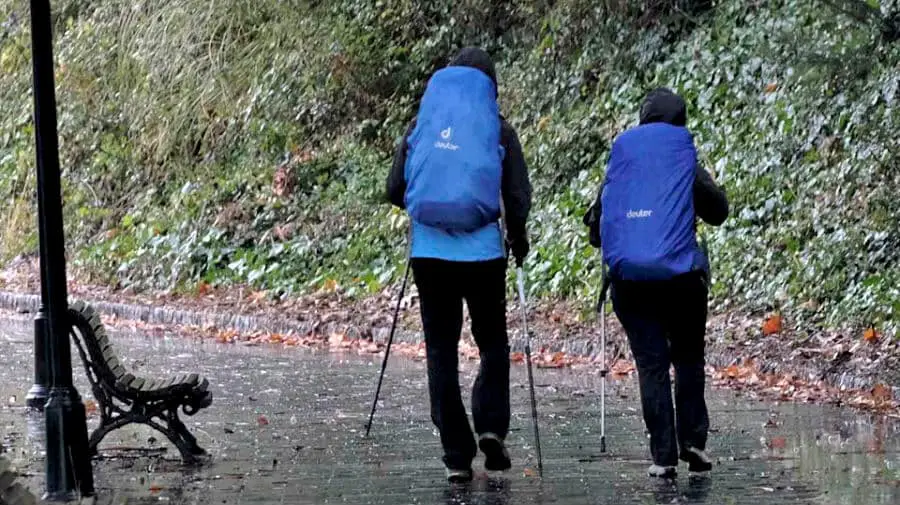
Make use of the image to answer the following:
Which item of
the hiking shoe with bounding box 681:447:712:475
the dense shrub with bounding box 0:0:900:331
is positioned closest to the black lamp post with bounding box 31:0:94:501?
the hiking shoe with bounding box 681:447:712:475

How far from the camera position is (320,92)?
24781 millimetres

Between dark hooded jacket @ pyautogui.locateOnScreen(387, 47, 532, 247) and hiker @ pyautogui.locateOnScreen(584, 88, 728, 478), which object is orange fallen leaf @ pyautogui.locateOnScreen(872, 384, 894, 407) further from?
dark hooded jacket @ pyautogui.locateOnScreen(387, 47, 532, 247)

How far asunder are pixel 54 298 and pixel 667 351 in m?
2.92

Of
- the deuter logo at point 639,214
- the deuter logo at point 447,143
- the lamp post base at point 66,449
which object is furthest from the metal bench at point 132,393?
the deuter logo at point 639,214

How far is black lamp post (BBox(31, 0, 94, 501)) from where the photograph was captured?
7754 millimetres

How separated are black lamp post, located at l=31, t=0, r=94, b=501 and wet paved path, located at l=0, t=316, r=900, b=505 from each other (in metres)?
0.26

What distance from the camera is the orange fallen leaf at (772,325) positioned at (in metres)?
14.0

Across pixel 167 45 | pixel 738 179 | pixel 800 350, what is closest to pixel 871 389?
pixel 800 350

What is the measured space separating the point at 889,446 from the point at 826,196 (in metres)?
6.74

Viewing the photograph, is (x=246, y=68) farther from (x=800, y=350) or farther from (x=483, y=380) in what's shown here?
(x=483, y=380)

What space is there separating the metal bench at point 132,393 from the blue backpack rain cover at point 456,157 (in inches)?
73.5

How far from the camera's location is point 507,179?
338 inches

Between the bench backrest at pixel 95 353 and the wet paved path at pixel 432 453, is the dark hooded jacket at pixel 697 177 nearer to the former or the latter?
the wet paved path at pixel 432 453

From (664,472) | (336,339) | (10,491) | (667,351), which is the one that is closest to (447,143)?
(667,351)
